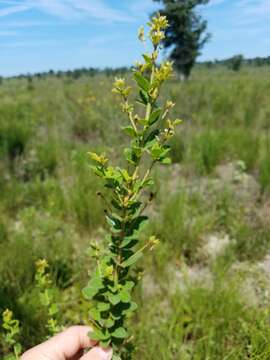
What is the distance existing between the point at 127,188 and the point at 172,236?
1976mm

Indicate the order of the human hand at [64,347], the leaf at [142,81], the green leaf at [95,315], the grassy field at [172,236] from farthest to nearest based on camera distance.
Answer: the grassy field at [172,236], the human hand at [64,347], the green leaf at [95,315], the leaf at [142,81]

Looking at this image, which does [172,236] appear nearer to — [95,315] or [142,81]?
[95,315]

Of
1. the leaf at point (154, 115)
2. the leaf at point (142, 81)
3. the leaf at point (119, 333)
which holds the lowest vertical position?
the leaf at point (119, 333)

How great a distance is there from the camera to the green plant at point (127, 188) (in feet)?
2.56

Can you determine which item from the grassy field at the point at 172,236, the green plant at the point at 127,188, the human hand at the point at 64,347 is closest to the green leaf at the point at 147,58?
the green plant at the point at 127,188

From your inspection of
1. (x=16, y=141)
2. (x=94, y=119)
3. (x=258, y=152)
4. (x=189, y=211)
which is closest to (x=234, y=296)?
(x=189, y=211)

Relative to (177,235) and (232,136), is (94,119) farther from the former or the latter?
(177,235)

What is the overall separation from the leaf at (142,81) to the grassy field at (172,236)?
4.25ft

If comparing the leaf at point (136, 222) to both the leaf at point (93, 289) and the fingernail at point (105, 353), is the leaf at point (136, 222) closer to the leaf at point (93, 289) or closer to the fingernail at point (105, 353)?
the leaf at point (93, 289)

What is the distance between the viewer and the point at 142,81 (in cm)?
78

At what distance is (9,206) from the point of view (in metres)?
3.34

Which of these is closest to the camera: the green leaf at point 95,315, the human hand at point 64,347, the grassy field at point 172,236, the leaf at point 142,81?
the leaf at point 142,81

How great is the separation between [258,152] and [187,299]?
7.46 ft

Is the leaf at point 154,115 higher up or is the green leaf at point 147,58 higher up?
the green leaf at point 147,58
